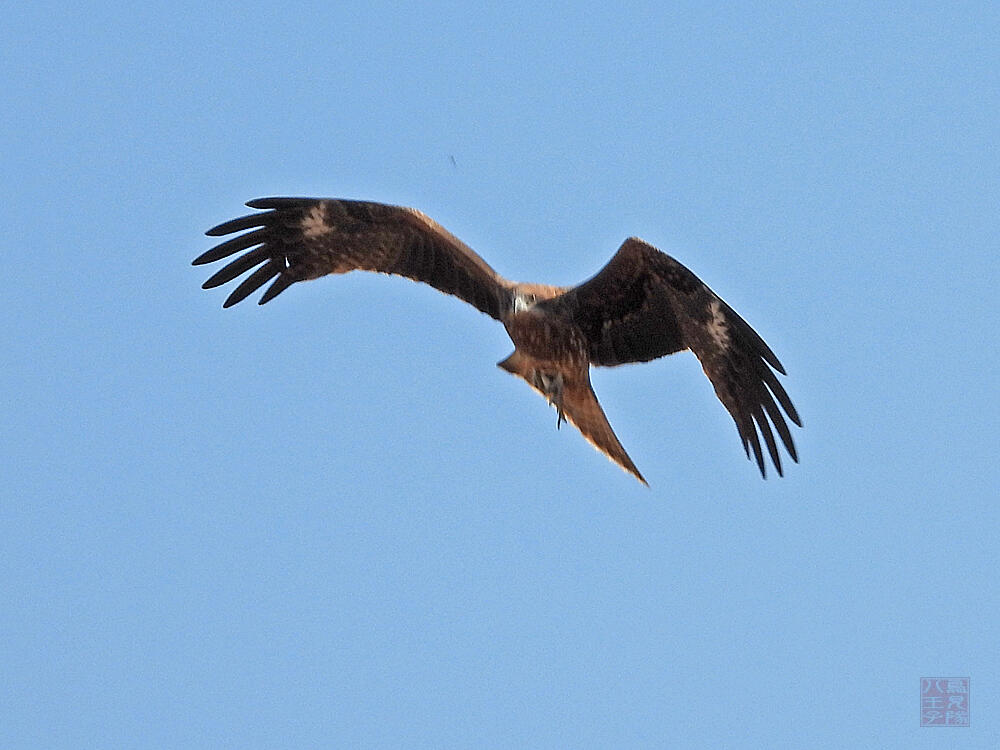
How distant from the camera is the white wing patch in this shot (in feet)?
28.1

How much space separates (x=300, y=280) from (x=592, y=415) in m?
2.09

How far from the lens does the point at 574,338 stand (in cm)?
907

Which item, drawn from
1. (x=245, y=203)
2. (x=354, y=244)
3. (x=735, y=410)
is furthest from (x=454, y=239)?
(x=735, y=410)

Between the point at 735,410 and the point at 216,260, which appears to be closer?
the point at 735,410

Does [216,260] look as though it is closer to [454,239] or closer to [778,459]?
[454,239]

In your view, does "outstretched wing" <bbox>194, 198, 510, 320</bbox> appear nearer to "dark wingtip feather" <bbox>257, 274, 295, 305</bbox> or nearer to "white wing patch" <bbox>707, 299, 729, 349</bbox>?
"dark wingtip feather" <bbox>257, 274, 295, 305</bbox>

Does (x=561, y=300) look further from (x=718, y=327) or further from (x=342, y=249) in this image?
(x=342, y=249)

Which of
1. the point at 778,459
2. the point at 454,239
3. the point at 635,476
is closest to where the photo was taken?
the point at 778,459

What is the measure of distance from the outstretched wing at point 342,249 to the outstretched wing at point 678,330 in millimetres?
695

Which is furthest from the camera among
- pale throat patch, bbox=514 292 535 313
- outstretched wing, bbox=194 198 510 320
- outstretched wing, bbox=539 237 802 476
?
outstretched wing, bbox=194 198 510 320

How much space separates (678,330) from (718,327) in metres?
0.34

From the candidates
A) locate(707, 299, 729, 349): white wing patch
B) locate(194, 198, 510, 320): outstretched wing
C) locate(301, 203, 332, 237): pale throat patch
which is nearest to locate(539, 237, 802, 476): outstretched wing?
locate(707, 299, 729, 349): white wing patch

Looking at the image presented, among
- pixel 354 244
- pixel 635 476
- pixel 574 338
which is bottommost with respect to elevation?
pixel 635 476

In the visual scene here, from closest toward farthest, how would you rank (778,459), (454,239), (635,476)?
(778,459)
(635,476)
(454,239)
